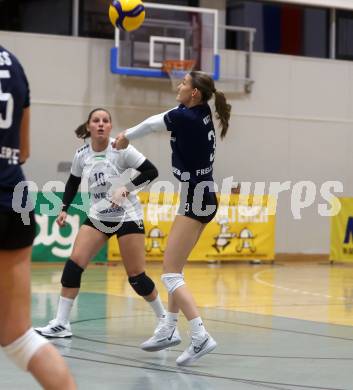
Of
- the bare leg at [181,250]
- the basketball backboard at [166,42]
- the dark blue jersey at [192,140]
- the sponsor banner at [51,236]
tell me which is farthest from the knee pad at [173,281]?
the basketball backboard at [166,42]

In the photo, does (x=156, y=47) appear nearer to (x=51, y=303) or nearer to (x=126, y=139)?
A: (x=51, y=303)

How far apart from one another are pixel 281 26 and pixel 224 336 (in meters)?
15.1

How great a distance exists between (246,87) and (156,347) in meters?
14.5

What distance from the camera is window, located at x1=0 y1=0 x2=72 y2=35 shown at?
1952cm

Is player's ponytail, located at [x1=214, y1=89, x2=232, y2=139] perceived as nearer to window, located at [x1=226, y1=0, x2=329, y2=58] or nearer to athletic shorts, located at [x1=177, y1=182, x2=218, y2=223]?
athletic shorts, located at [x1=177, y1=182, x2=218, y2=223]

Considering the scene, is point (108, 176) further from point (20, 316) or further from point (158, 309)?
point (20, 316)

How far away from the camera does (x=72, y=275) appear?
26.0ft

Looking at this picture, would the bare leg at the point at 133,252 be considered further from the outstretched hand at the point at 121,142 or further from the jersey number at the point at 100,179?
the outstretched hand at the point at 121,142

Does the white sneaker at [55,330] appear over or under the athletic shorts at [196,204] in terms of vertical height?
under

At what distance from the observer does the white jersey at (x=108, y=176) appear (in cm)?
794

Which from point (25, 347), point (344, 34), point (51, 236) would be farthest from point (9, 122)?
point (344, 34)

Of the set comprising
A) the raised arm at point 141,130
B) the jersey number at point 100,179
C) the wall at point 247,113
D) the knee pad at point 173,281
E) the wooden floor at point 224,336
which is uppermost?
the wall at point 247,113

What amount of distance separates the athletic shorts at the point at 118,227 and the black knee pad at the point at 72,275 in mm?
383

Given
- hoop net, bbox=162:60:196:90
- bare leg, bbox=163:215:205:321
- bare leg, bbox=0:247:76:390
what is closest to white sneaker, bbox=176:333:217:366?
bare leg, bbox=163:215:205:321
